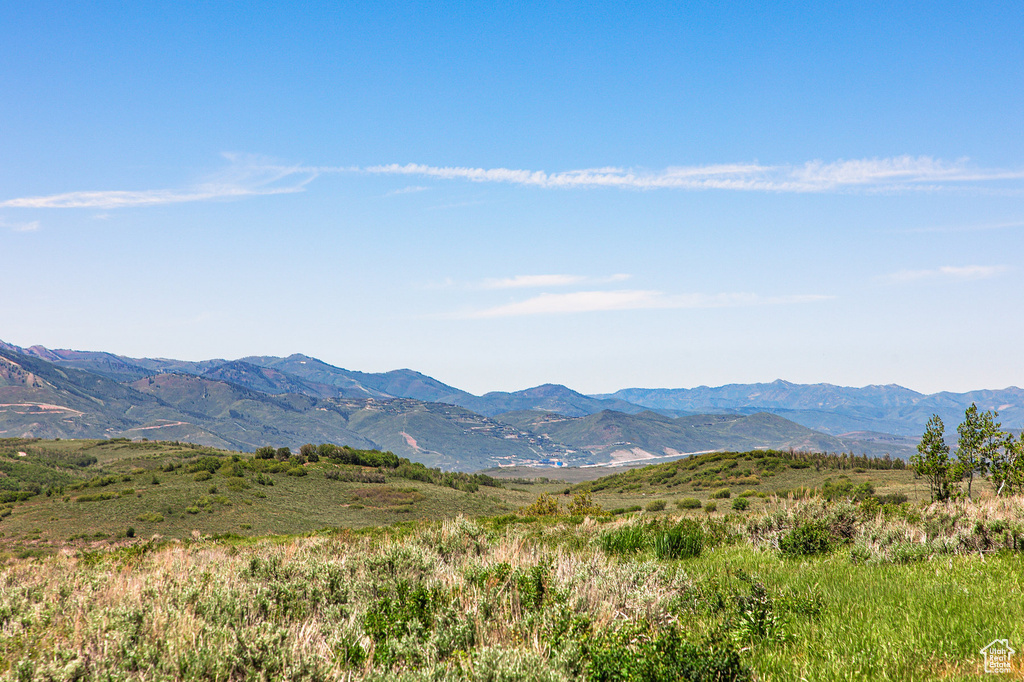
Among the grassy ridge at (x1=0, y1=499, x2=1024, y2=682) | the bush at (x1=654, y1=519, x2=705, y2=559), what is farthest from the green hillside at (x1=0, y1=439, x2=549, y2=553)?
the grassy ridge at (x1=0, y1=499, x2=1024, y2=682)

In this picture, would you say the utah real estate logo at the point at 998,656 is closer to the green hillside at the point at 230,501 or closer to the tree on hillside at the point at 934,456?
the tree on hillside at the point at 934,456

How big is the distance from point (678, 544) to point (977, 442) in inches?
Result: 1078

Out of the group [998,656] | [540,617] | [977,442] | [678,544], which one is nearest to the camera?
[998,656]

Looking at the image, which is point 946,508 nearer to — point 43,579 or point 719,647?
point 719,647

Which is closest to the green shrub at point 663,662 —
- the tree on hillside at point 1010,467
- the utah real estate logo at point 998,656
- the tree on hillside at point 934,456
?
the utah real estate logo at point 998,656

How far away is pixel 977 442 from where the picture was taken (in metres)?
30.4

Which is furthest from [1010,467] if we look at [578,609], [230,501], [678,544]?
[230,501]

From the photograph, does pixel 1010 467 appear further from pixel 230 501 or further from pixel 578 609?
pixel 230 501

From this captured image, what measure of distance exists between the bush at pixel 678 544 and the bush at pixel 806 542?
1.48 meters

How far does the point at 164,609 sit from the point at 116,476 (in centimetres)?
9678

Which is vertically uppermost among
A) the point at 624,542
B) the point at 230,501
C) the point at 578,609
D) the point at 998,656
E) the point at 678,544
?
the point at 998,656

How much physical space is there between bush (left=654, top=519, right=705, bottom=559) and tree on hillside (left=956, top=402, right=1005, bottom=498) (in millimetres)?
24936

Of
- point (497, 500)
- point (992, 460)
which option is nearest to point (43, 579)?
point (992, 460)

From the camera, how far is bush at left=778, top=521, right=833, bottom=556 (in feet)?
34.6
